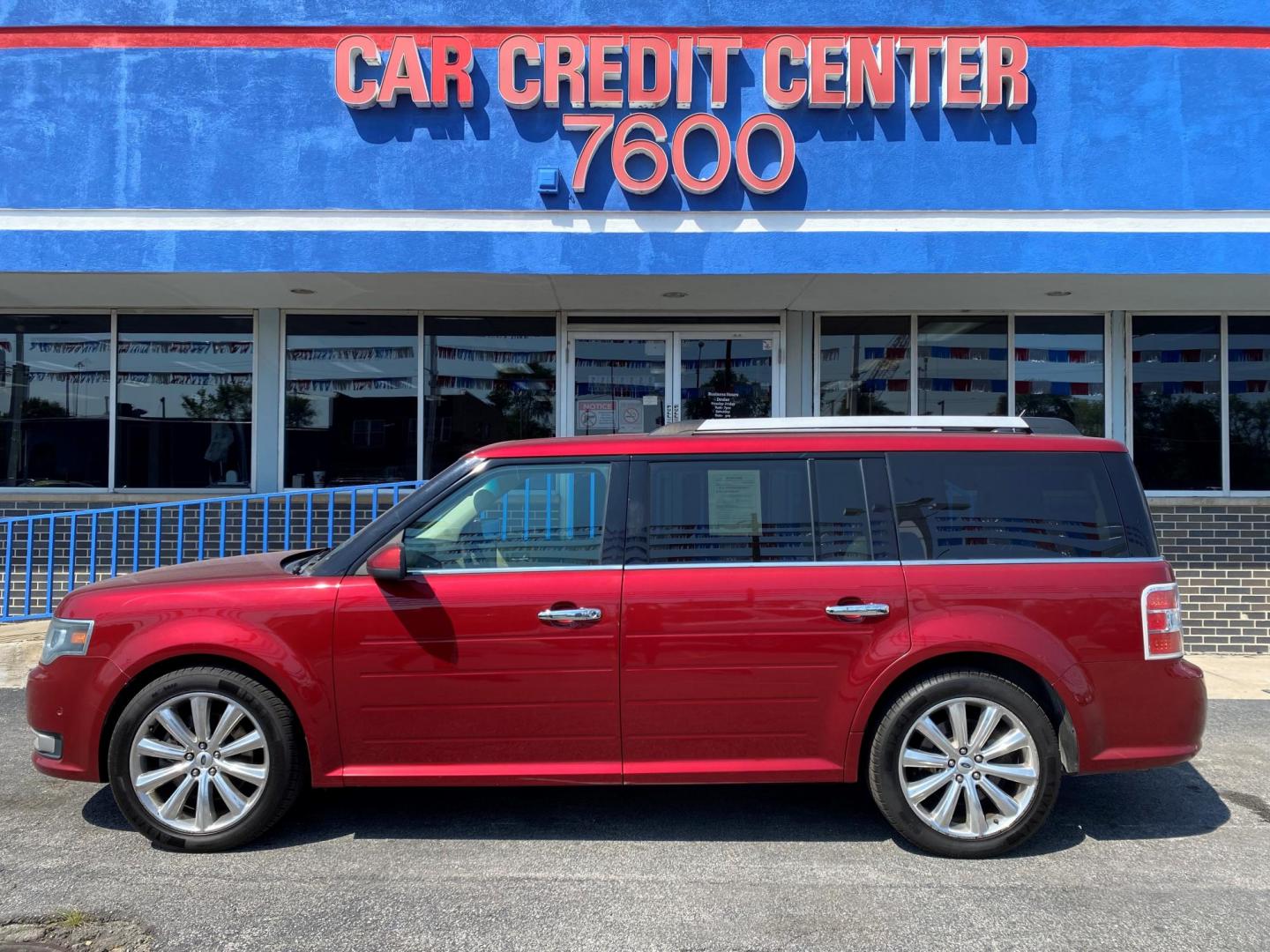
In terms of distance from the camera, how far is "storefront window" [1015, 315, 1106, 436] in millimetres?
9430

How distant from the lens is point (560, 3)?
8.32 metres

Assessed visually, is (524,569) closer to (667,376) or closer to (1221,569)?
(667,376)

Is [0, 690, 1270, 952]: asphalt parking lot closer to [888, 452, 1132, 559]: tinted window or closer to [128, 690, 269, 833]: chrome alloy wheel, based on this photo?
[128, 690, 269, 833]: chrome alloy wheel

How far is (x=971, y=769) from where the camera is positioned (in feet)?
13.3

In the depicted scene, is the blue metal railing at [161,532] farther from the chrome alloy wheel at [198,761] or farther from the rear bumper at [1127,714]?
the rear bumper at [1127,714]

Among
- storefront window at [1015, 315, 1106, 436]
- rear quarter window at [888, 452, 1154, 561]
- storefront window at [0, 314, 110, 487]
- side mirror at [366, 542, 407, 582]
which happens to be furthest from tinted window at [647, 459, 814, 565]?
storefront window at [0, 314, 110, 487]

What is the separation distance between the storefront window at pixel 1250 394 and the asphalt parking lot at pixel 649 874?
17.5 feet

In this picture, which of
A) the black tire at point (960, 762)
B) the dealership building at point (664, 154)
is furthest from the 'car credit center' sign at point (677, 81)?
the black tire at point (960, 762)

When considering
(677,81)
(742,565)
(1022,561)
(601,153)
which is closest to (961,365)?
(677,81)

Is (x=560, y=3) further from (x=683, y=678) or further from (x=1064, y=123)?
(x=683, y=678)

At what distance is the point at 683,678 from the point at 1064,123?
258 inches

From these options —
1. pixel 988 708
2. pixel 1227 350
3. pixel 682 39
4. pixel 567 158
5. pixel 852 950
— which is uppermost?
pixel 682 39

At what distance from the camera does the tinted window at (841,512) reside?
4.18 m

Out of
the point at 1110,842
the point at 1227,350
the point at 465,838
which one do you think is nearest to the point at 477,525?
the point at 465,838
